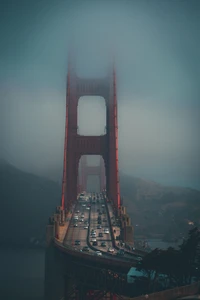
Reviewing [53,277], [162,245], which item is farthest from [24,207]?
[53,277]

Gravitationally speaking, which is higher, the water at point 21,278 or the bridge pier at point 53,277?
the bridge pier at point 53,277

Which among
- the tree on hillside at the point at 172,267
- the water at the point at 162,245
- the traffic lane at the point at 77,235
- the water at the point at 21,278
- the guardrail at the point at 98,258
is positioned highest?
the tree on hillside at the point at 172,267

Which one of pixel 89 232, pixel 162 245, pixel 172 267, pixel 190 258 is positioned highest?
pixel 190 258

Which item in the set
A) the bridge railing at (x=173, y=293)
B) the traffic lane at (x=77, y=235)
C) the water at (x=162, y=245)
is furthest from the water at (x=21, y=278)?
the bridge railing at (x=173, y=293)

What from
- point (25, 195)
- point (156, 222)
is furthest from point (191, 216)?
point (25, 195)

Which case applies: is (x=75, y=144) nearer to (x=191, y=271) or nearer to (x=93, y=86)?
(x=93, y=86)

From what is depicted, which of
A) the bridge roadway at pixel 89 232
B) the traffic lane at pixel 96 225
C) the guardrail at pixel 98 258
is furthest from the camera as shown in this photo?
the traffic lane at pixel 96 225

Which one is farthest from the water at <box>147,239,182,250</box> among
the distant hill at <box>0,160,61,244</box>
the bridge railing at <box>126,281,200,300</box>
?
the bridge railing at <box>126,281,200,300</box>

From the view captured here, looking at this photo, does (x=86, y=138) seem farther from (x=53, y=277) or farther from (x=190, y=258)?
(x=190, y=258)

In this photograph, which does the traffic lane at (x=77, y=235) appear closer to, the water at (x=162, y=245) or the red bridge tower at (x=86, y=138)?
the red bridge tower at (x=86, y=138)
